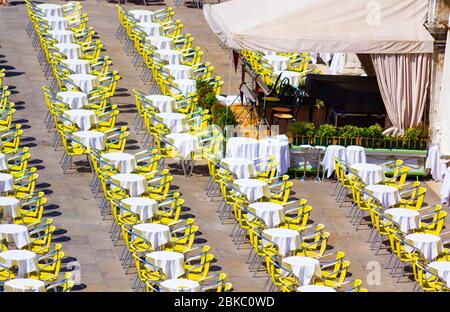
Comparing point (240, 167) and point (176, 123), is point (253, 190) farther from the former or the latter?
point (176, 123)

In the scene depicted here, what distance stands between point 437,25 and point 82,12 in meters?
13.2

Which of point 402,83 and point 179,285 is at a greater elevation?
point 402,83

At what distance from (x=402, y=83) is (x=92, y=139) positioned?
22.9 ft

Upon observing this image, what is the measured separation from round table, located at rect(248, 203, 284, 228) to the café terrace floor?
70cm

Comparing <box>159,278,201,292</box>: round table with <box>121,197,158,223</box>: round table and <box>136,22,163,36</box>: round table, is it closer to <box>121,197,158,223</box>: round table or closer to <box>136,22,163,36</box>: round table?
<box>121,197,158,223</box>: round table

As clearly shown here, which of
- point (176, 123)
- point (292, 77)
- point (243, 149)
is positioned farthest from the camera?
point (292, 77)

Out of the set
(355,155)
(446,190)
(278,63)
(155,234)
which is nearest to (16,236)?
(155,234)

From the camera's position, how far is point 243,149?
103 feet

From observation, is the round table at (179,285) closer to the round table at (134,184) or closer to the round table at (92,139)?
the round table at (134,184)

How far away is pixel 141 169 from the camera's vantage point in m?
30.6

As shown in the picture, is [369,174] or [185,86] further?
[185,86]

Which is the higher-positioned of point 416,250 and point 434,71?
point 434,71
